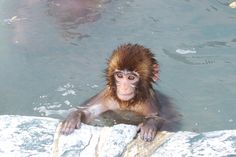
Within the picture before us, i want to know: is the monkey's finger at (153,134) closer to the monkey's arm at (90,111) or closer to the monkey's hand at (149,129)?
the monkey's hand at (149,129)

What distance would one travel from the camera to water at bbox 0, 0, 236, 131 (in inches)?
257

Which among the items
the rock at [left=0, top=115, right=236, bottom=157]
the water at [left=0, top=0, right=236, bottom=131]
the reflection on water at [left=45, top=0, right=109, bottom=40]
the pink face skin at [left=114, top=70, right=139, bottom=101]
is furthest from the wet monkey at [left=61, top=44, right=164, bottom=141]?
the reflection on water at [left=45, top=0, right=109, bottom=40]

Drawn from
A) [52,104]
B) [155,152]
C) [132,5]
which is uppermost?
[132,5]

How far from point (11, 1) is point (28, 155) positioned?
18.7 feet

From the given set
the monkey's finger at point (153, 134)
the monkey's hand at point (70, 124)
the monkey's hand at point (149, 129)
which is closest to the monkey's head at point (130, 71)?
the monkey's hand at point (149, 129)

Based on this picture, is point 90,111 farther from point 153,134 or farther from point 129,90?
point 153,134

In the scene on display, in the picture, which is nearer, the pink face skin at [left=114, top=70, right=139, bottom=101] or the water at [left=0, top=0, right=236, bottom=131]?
the pink face skin at [left=114, top=70, right=139, bottom=101]

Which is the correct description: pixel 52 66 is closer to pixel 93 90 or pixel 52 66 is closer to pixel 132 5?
pixel 93 90

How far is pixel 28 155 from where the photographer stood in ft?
13.3

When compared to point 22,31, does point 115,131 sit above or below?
below

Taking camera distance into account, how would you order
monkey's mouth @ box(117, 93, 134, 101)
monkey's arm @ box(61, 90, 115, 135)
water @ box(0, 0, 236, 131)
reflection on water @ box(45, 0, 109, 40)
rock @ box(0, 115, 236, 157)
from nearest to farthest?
rock @ box(0, 115, 236, 157), monkey's arm @ box(61, 90, 115, 135), monkey's mouth @ box(117, 93, 134, 101), water @ box(0, 0, 236, 131), reflection on water @ box(45, 0, 109, 40)

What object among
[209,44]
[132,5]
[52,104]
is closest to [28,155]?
[52,104]

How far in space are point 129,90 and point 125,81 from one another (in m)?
0.11

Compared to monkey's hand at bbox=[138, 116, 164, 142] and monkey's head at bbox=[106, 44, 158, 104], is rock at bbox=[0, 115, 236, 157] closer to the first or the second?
monkey's hand at bbox=[138, 116, 164, 142]
